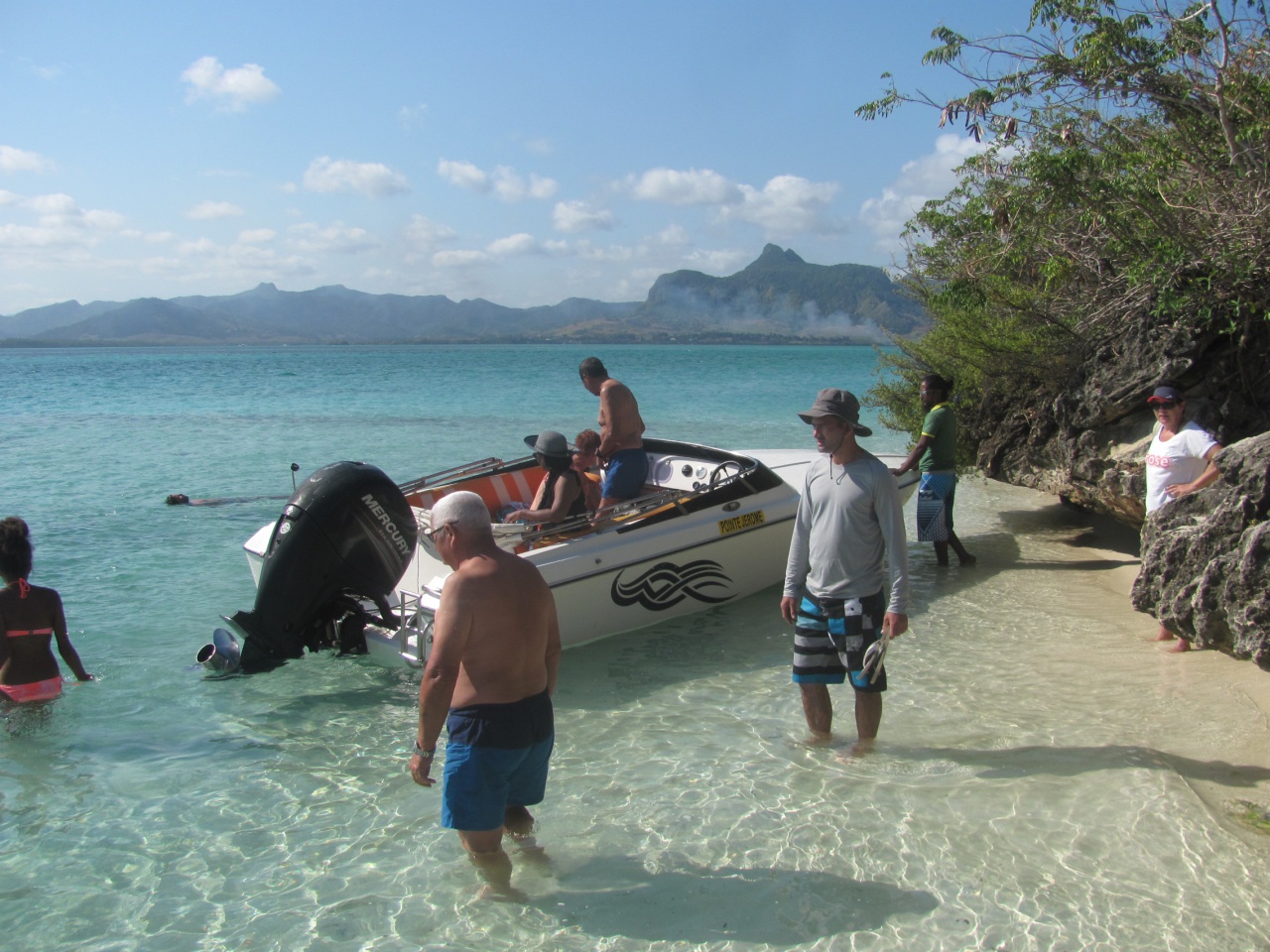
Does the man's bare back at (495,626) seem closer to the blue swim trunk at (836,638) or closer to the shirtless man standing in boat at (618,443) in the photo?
the blue swim trunk at (836,638)

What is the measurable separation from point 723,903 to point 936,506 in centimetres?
578

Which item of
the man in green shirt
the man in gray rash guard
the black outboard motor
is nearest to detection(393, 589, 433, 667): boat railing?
the black outboard motor

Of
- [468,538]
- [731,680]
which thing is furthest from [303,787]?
[731,680]

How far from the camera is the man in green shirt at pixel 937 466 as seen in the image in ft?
27.8

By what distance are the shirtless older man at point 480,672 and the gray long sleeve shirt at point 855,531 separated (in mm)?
1604

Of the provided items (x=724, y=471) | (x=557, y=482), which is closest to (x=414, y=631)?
(x=557, y=482)

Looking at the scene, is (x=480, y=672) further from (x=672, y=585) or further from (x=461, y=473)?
(x=461, y=473)

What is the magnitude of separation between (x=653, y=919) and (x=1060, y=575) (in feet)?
20.7

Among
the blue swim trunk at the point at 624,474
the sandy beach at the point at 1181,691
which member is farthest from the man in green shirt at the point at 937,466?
the blue swim trunk at the point at 624,474

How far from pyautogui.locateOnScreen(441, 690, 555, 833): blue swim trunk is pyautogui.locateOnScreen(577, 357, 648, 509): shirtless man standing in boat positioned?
385 centimetres

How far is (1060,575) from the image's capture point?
28.6 ft

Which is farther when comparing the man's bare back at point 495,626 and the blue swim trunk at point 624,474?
the blue swim trunk at point 624,474

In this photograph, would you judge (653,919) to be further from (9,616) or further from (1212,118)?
(1212,118)

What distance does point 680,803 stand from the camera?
4.59 m
